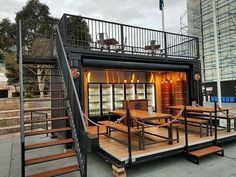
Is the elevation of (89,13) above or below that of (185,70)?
above

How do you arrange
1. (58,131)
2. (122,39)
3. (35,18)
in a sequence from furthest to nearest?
(35,18)
(122,39)
(58,131)

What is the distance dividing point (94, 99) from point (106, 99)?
619 millimetres

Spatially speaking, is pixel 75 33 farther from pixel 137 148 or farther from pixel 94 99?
pixel 137 148

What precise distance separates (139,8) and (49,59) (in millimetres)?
14445

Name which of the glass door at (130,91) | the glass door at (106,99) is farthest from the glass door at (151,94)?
the glass door at (106,99)

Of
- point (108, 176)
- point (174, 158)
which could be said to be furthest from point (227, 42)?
point (108, 176)

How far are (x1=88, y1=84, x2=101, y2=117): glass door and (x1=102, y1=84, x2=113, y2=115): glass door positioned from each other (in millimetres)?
257

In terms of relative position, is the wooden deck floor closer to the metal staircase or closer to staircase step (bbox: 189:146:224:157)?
staircase step (bbox: 189:146:224:157)

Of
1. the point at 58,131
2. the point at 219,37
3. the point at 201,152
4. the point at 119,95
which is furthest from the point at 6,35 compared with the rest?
the point at 219,37

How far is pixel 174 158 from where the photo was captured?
4.89m

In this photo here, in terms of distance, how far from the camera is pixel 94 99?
339 inches

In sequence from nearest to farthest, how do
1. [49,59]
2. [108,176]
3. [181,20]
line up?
[108,176], [49,59], [181,20]

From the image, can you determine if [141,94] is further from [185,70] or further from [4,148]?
[4,148]

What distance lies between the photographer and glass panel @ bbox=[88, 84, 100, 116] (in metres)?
8.52
